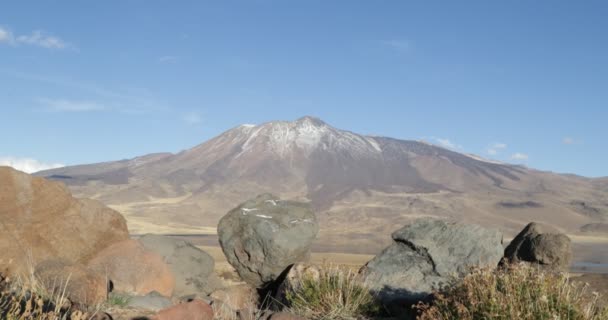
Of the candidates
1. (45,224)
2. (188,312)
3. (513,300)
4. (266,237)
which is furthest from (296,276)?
(513,300)

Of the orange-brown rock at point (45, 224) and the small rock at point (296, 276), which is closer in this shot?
the orange-brown rock at point (45, 224)

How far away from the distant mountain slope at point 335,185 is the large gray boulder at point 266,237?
35401 mm

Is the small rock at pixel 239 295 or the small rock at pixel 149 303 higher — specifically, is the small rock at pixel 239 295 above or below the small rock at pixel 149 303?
below

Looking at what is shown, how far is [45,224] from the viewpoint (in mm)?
10609

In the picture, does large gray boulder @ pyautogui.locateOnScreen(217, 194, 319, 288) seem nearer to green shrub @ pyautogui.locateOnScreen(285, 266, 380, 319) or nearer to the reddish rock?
the reddish rock

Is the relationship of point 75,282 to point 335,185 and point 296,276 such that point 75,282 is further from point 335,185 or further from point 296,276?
point 335,185

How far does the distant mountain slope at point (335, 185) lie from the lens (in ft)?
294

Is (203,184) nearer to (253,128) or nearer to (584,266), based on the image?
(253,128)

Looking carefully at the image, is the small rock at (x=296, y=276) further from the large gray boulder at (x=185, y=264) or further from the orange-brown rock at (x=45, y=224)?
the orange-brown rock at (x=45, y=224)

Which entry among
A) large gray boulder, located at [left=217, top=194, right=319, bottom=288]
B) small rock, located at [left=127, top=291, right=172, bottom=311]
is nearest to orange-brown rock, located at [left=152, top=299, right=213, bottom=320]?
small rock, located at [left=127, top=291, right=172, bottom=311]

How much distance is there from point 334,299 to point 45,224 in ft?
15.9

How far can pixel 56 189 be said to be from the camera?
11031 millimetres

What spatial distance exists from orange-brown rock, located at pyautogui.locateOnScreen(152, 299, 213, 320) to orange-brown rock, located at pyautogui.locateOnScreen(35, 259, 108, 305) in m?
1.20

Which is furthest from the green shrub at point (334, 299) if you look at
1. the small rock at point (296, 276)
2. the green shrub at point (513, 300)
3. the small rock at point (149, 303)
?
the small rock at point (149, 303)
